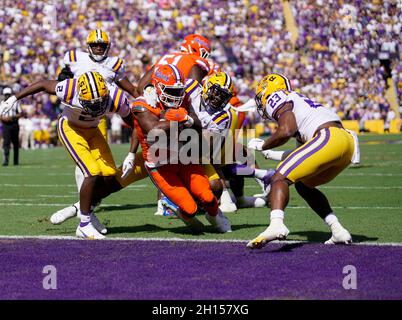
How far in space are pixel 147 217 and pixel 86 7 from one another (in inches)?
936

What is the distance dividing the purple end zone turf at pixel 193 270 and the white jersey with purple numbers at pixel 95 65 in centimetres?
284

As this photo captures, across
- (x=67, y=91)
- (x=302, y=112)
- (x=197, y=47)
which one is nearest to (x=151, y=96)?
(x=67, y=91)

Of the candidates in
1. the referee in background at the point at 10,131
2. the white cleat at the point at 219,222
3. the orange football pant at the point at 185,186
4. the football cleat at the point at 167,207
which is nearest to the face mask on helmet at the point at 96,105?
the orange football pant at the point at 185,186

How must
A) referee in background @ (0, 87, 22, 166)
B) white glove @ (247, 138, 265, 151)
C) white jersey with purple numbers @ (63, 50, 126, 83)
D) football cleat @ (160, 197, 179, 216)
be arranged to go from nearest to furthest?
1. white glove @ (247, 138, 265, 151)
2. football cleat @ (160, 197, 179, 216)
3. white jersey with purple numbers @ (63, 50, 126, 83)
4. referee in background @ (0, 87, 22, 166)

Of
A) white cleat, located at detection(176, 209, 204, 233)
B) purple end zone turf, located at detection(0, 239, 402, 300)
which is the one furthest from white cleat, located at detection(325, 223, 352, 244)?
white cleat, located at detection(176, 209, 204, 233)

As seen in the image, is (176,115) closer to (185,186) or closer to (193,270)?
(185,186)

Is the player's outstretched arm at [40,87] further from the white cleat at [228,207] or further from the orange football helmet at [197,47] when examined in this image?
the orange football helmet at [197,47]

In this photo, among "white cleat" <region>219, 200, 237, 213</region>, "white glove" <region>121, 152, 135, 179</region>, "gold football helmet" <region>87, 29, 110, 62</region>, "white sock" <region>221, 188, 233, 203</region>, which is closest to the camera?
"white glove" <region>121, 152, 135, 179</region>

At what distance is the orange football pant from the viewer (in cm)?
756

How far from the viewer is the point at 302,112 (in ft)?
22.0

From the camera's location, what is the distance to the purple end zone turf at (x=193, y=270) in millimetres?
4996

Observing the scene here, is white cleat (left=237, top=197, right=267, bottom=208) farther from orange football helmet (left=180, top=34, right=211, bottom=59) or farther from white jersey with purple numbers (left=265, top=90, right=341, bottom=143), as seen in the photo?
white jersey with purple numbers (left=265, top=90, right=341, bottom=143)

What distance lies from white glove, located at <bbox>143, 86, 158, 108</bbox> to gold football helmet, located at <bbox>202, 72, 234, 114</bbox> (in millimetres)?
654
